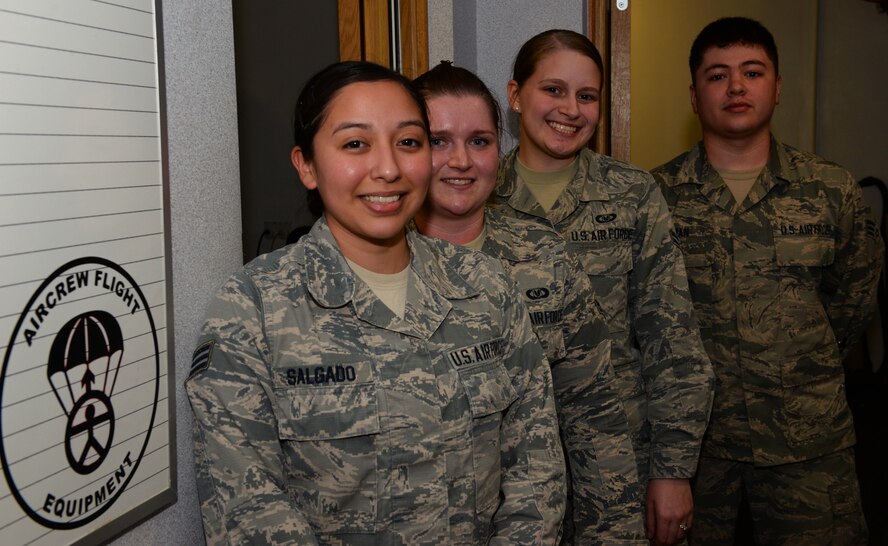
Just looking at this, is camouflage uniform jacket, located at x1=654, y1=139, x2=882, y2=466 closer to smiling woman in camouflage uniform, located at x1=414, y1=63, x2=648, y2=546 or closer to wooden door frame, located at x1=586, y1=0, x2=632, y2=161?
wooden door frame, located at x1=586, y1=0, x2=632, y2=161

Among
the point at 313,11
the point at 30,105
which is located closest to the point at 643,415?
the point at 313,11

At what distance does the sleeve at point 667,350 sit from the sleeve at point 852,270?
2.44ft

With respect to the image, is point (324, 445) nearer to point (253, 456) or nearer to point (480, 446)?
point (253, 456)

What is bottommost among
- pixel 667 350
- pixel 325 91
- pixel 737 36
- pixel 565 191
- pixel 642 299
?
pixel 667 350

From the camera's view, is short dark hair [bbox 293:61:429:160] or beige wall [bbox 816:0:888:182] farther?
beige wall [bbox 816:0:888:182]

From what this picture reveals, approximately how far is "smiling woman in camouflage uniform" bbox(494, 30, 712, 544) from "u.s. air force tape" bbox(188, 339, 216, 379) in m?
0.98

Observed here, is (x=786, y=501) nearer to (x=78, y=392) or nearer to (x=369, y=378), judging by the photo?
(x=369, y=378)

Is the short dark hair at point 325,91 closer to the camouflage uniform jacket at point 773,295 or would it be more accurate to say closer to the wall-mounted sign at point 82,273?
the wall-mounted sign at point 82,273

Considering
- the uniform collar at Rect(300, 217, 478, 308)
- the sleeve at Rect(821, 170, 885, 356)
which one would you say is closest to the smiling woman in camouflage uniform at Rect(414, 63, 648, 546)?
the uniform collar at Rect(300, 217, 478, 308)

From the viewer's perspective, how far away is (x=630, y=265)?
1.89m

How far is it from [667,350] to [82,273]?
4.47ft

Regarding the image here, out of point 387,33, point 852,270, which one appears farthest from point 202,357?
point 852,270

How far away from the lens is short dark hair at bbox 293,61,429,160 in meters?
1.24

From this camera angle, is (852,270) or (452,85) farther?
(852,270)
